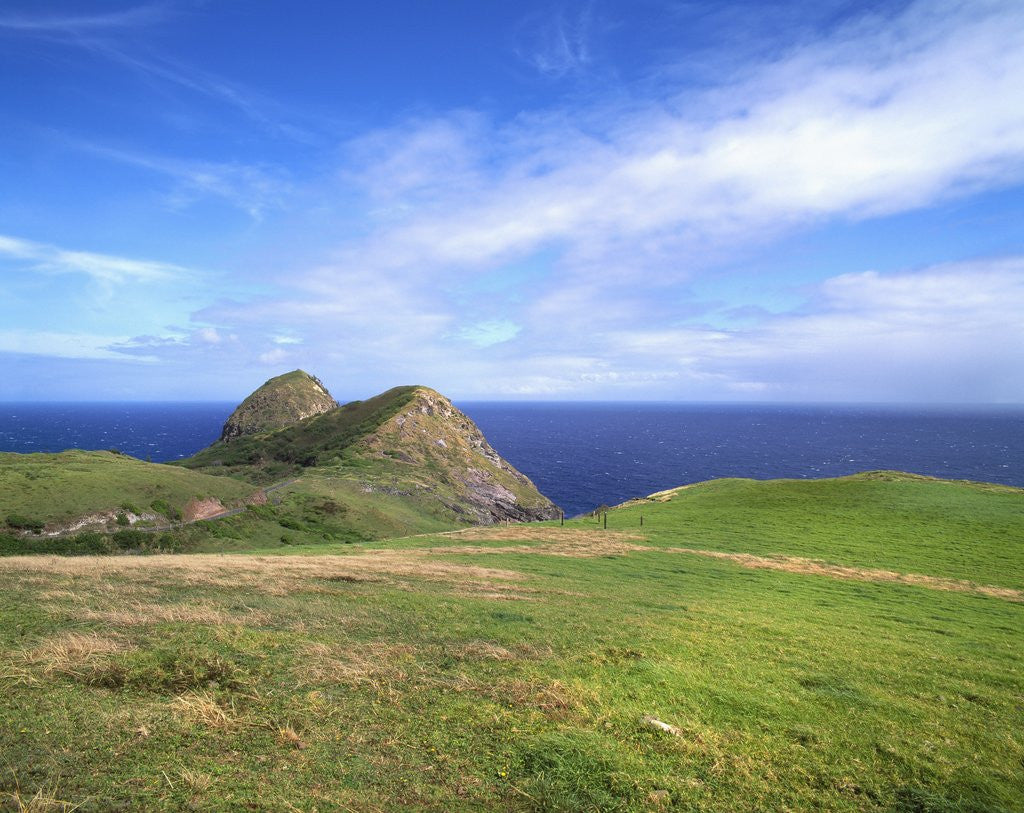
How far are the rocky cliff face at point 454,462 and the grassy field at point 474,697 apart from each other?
279 feet

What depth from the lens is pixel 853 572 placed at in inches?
1649

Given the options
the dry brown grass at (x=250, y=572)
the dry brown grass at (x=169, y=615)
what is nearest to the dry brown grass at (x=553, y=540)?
the dry brown grass at (x=250, y=572)

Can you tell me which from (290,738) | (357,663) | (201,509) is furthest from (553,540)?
(201,509)


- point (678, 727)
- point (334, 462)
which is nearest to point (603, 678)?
point (678, 727)

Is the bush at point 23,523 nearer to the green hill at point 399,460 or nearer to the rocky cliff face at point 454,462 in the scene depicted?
the green hill at point 399,460

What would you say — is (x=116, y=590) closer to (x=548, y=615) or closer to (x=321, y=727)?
(x=321, y=727)

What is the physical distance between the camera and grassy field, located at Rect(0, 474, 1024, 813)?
29.2 feet

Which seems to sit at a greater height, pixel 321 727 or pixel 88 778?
pixel 88 778

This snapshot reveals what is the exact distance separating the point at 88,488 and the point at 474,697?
241 feet

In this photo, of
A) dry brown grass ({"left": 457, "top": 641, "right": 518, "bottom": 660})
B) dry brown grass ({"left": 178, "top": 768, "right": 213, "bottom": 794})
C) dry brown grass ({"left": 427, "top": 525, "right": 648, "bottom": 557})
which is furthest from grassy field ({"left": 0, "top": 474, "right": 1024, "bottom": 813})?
dry brown grass ({"left": 427, "top": 525, "right": 648, "bottom": 557})

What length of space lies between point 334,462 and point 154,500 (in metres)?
54.3

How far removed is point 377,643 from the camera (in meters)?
15.8

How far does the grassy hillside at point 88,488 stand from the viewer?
57.5 meters

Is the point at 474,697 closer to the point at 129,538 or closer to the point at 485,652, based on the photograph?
the point at 485,652
